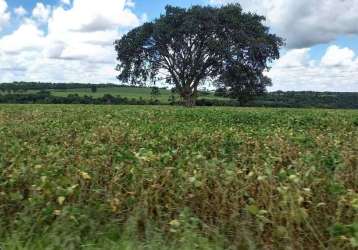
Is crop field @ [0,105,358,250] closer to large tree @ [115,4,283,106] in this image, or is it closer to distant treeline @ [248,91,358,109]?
large tree @ [115,4,283,106]

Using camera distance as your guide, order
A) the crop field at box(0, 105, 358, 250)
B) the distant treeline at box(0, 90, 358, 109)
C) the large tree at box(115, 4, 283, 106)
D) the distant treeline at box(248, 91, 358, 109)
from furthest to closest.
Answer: the distant treeline at box(248, 91, 358, 109) → the distant treeline at box(0, 90, 358, 109) → the large tree at box(115, 4, 283, 106) → the crop field at box(0, 105, 358, 250)

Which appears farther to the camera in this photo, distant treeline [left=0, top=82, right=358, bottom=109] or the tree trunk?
distant treeline [left=0, top=82, right=358, bottom=109]

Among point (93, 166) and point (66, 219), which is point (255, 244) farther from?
point (93, 166)

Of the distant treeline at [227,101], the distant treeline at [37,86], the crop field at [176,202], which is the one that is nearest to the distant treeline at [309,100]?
the distant treeline at [227,101]

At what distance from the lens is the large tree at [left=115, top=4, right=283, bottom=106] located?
42.4 m

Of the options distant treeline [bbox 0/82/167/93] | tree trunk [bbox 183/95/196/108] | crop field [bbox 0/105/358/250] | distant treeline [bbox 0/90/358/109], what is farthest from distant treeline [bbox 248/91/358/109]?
crop field [bbox 0/105/358/250]

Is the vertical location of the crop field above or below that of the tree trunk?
above

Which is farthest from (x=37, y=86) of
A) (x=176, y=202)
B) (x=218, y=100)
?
(x=176, y=202)

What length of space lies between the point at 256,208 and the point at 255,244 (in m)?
0.32

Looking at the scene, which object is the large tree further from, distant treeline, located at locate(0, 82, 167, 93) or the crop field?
the crop field

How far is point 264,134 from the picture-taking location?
9164 millimetres

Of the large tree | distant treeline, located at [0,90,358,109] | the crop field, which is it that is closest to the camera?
the crop field

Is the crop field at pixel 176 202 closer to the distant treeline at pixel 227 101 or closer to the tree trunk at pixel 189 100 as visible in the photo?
the tree trunk at pixel 189 100

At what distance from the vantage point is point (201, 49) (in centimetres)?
4384
